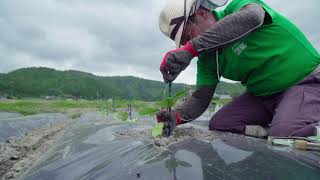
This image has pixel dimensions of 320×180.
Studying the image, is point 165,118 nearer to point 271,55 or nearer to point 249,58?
point 249,58

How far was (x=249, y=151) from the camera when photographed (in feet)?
3.61

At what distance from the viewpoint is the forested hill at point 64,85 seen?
60.0 metres

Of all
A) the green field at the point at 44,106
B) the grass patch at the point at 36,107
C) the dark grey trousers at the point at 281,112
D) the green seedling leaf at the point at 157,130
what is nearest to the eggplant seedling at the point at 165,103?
the green seedling leaf at the point at 157,130

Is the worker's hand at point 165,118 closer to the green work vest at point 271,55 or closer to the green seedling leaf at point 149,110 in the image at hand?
the green seedling leaf at point 149,110

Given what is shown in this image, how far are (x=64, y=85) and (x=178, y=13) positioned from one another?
69.6m

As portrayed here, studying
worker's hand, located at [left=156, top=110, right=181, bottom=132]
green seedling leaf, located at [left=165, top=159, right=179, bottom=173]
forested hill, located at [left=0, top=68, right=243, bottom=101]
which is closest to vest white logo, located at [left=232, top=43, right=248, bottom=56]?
worker's hand, located at [left=156, top=110, right=181, bottom=132]

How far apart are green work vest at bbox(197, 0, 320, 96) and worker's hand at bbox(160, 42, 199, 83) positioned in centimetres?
44

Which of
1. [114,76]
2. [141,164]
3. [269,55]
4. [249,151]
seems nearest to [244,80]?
[269,55]

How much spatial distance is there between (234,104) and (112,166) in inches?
57.4

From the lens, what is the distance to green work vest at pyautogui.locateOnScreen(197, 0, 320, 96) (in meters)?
1.64

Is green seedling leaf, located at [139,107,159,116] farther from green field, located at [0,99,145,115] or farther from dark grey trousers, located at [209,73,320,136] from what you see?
green field, located at [0,99,145,115]

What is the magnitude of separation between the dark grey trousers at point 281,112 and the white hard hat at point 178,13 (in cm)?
75

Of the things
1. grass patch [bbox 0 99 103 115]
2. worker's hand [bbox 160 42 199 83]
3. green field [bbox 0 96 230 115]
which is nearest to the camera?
worker's hand [bbox 160 42 199 83]

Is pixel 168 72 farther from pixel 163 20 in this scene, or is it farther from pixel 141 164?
pixel 141 164
